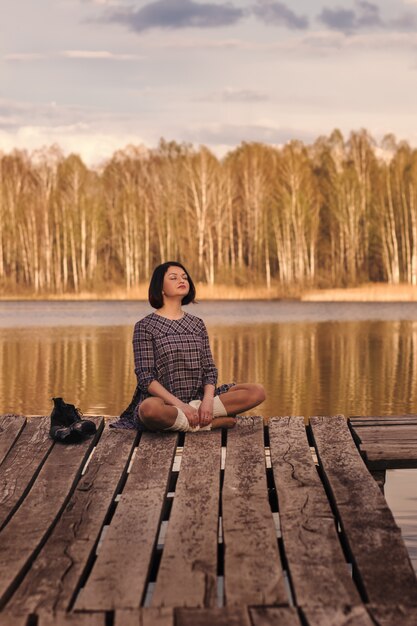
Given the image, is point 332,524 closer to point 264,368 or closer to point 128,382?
point 128,382

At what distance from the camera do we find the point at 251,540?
14.0 ft

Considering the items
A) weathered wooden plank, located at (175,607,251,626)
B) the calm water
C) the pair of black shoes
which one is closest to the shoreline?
the calm water

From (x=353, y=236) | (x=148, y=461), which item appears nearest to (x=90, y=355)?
(x=148, y=461)

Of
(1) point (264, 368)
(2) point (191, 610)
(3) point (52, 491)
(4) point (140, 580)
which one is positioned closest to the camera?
(2) point (191, 610)

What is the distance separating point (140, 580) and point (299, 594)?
625mm

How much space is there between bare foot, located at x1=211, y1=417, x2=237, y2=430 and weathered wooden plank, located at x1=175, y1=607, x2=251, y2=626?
2943mm

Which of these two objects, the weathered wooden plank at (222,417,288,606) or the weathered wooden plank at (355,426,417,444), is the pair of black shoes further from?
the weathered wooden plank at (355,426,417,444)

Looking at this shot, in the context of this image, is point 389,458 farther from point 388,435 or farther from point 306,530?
point 306,530

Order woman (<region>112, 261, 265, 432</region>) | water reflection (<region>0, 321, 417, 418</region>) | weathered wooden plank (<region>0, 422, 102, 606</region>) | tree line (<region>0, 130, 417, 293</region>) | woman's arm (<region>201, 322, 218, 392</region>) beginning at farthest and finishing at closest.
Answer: tree line (<region>0, 130, 417, 293</region>), water reflection (<region>0, 321, 417, 418</region>), woman's arm (<region>201, 322, 218, 392</region>), woman (<region>112, 261, 265, 432</region>), weathered wooden plank (<region>0, 422, 102, 606</region>)

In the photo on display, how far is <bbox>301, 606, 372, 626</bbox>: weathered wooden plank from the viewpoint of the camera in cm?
331

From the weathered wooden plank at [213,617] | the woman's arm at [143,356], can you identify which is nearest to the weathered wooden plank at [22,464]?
the woman's arm at [143,356]

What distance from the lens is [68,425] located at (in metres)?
6.29

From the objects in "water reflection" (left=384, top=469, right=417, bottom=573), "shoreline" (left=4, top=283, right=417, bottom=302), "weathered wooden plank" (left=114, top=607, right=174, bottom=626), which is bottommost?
"shoreline" (left=4, top=283, right=417, bottom=302)

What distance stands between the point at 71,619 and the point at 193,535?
3.56ft
